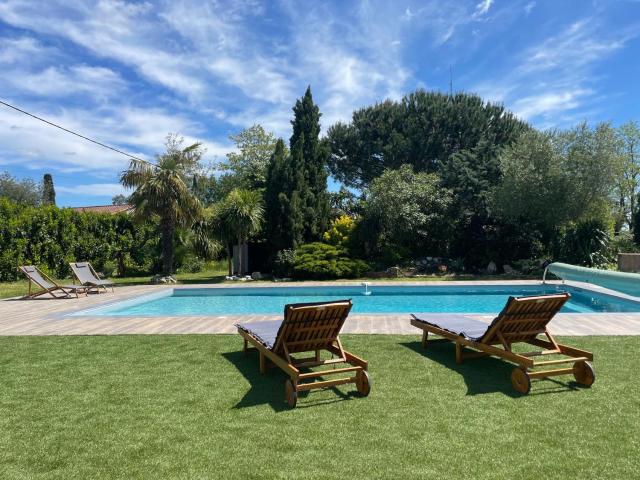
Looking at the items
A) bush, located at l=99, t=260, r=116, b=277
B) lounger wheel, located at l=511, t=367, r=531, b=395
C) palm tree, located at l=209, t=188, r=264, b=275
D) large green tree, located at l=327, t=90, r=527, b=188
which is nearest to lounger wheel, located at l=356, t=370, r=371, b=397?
lounger wheel, located at l=511, t=367, r=531, b=395

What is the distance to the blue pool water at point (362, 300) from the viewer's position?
465 inches

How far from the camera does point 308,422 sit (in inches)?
154

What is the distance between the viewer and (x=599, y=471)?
2955 mm

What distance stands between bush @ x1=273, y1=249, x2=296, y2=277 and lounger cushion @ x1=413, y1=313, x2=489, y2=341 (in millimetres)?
12485

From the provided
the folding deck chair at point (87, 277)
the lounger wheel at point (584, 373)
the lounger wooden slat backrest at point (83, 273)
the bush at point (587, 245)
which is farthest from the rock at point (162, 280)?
the bush at point (587, 245)

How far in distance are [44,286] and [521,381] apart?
13071 millimetres

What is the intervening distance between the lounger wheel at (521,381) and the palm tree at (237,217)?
48.1ft

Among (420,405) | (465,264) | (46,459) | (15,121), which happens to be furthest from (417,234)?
(46,459)

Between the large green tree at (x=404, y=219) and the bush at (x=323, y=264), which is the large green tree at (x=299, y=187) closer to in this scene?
the bush at (x=323, y=264)

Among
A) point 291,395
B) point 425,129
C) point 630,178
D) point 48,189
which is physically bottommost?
point 291,395

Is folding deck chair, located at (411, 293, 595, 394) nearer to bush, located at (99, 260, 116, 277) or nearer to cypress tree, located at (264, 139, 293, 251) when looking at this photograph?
cypress tree, located at (264, 139, 293, 251)

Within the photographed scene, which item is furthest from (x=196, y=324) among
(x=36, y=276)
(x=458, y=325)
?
(x=36, y=276)

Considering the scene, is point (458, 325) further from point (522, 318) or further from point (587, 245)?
point (587, 245)

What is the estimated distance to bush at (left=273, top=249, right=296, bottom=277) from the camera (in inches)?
750
